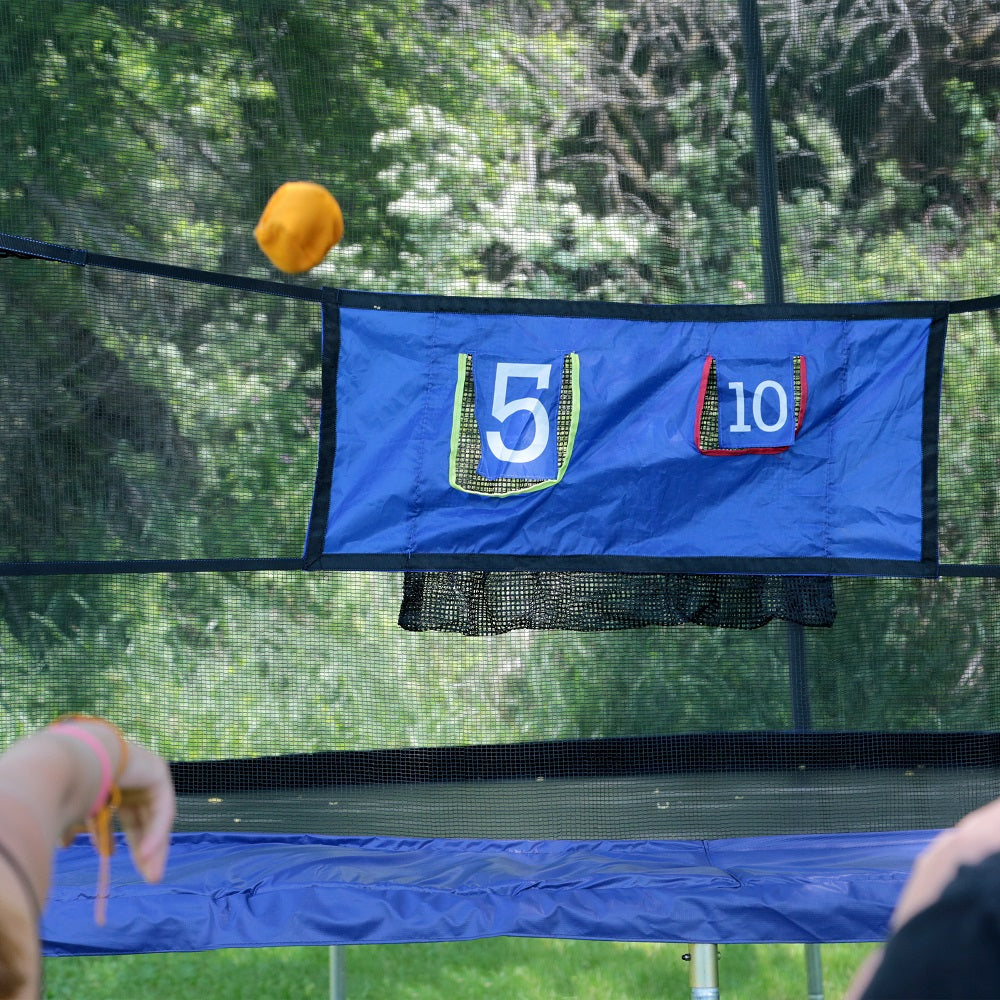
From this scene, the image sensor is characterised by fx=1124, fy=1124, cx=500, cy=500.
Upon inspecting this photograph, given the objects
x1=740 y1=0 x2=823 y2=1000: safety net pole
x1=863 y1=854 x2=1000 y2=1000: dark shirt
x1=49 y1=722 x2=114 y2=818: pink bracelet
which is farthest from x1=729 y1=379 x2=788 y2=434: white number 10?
x1=863 y1=854 x2=1000 y2=1000: dark shirt

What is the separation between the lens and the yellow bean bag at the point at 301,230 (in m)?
2.39

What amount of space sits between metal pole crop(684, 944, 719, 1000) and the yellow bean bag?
1675 mm

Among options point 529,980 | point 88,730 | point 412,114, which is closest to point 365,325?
point 412,114

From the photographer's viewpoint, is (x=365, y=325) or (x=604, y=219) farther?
(x=604, y=219)

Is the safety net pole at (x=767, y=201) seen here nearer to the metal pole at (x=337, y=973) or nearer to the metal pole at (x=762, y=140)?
the metal pole at (x=762, y=140)

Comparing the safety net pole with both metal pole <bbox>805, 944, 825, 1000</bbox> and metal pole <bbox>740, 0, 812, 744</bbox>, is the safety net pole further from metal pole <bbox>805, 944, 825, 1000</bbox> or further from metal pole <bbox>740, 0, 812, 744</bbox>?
metal pole <bbox>805, 944, 825, 1000</bbox>

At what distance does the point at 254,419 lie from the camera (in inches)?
116

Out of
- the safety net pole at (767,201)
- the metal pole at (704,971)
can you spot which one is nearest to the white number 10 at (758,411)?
the safety net pole at (767,201)

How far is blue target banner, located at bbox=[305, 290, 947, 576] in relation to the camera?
109 inches

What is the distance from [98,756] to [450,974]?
7.91 feet

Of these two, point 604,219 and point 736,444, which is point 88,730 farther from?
point 604,219

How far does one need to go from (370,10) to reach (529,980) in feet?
8.63

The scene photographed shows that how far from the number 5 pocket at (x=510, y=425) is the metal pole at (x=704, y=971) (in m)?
1.11

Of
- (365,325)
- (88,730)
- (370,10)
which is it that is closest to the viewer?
(88,730)
